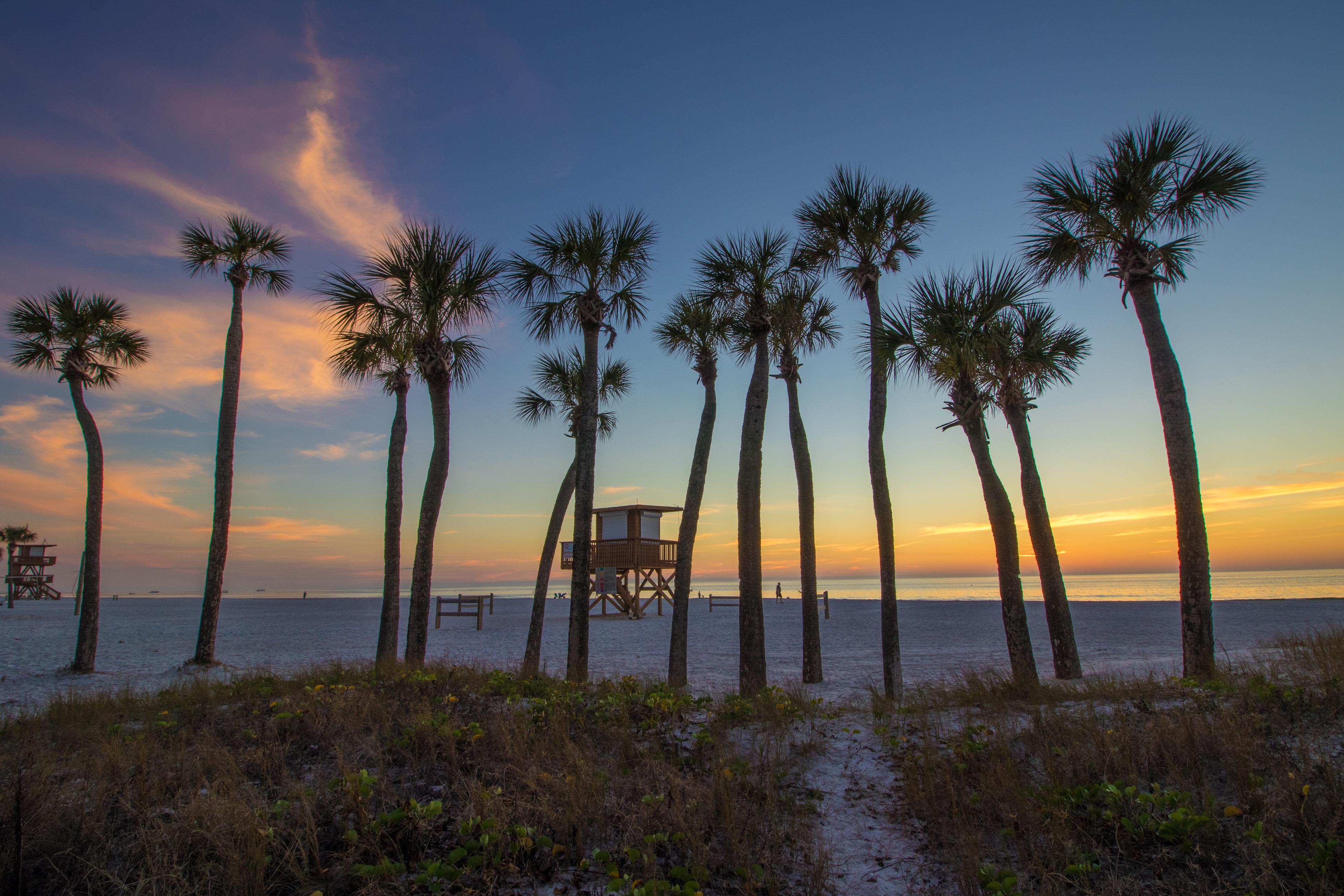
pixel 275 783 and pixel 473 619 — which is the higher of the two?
pixel 275 783

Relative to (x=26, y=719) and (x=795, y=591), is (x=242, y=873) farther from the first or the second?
(x=795, y=591)

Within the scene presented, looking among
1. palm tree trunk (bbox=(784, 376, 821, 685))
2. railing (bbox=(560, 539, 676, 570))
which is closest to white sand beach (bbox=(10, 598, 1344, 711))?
palm tree trunk (bbox=(784, 376, 821, 685))

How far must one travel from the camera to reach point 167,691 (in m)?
8.88

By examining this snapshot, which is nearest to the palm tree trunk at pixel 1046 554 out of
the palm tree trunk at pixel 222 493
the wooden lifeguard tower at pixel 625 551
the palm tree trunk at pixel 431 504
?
the palm tree trunk at pixel 431 504

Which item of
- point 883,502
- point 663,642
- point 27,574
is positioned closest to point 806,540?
point 883,502

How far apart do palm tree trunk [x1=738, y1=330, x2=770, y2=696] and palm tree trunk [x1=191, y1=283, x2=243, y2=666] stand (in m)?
11.3

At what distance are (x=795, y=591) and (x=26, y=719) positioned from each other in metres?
110

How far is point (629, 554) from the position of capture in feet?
112

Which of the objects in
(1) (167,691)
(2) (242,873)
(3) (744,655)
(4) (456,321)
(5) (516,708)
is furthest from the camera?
(4) (456,321)

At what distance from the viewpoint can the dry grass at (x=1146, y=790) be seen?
12.4 feet

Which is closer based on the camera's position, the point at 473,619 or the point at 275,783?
the point at 275,783

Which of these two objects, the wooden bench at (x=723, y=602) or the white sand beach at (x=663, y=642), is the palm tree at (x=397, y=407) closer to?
the white sand beach at (x=663, y=642)

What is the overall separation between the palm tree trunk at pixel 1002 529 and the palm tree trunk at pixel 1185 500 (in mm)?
2383

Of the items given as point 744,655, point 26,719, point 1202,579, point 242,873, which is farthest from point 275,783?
point 1202,579
